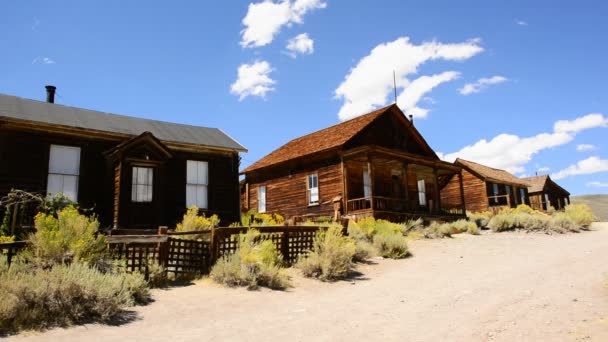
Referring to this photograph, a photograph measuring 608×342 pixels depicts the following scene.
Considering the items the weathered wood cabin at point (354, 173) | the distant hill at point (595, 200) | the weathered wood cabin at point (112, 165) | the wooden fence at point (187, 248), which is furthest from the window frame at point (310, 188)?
the distant hill at point (595, 200)

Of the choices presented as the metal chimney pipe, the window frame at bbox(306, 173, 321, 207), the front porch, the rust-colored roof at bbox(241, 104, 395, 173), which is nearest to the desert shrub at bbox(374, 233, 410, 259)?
the front porch

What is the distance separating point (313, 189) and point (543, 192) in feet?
107

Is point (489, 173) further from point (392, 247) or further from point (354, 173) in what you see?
point (392, 247)

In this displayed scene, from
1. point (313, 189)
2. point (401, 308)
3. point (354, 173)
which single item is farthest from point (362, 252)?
point (313, 189)

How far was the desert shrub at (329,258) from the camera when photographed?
1065 cm

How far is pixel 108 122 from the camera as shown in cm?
1692

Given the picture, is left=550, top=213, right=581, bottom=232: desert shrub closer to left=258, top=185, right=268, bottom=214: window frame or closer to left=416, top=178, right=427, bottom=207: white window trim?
left=416, top=178, right=427, bottom=207: white window trim

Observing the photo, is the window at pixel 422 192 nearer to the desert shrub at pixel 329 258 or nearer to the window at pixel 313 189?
the window at pixel 313 189

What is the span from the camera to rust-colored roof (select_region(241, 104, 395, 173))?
22.2 metres

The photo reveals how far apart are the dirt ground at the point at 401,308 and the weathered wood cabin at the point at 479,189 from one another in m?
24.1

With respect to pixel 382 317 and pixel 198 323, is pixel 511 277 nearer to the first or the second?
pixel 382 317

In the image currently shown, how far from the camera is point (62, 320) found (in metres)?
6.36

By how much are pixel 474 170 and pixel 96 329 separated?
111 feet

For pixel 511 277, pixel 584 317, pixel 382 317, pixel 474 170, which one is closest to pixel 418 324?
pixel 382 317
